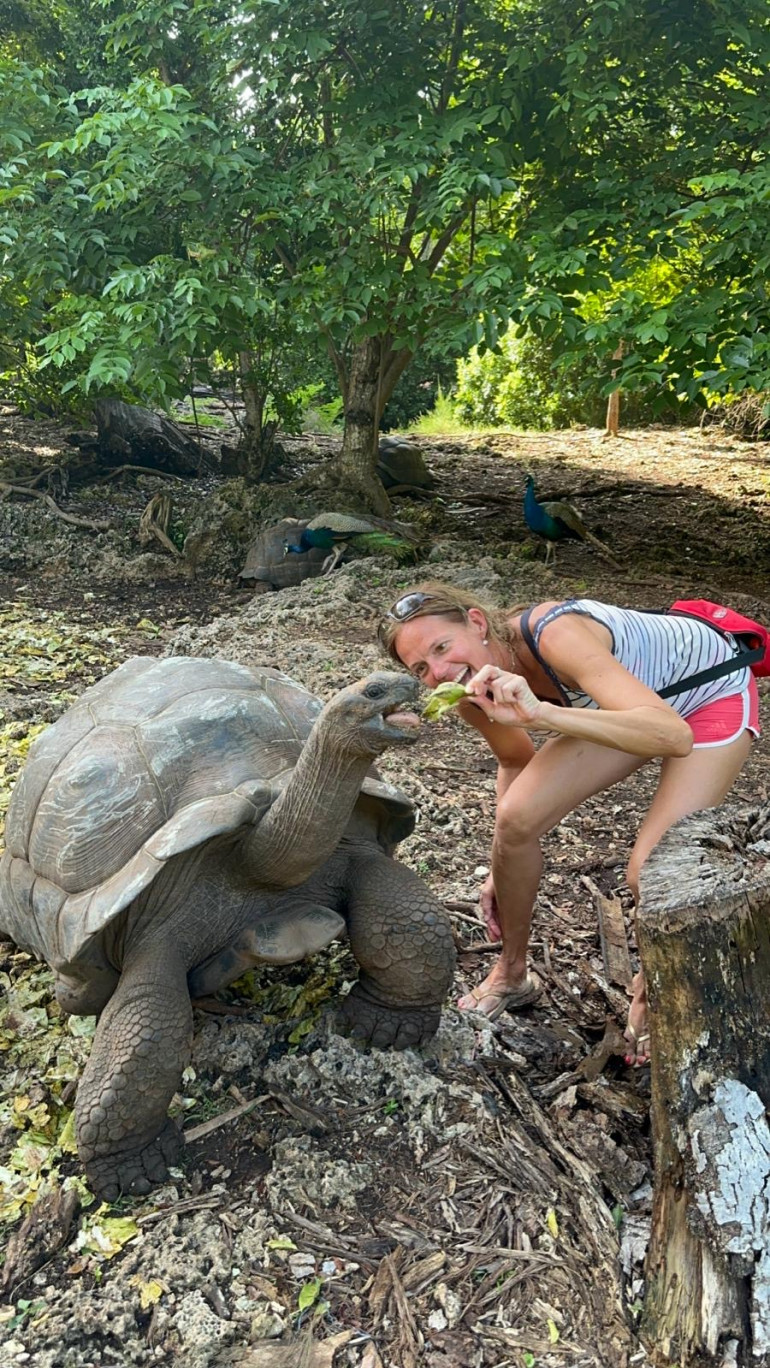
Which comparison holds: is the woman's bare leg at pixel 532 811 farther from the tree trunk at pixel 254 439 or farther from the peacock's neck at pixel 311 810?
the tree trunk at pixel 254 439

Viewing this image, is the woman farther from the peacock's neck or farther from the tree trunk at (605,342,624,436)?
the tree trunk at (605,342,624,436)

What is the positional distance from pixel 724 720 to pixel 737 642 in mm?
227

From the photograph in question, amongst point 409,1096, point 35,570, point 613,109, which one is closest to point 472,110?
point 613,109

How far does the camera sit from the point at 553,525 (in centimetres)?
762

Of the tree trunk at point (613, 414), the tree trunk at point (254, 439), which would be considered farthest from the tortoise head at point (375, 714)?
the tree trunk at point (613, 414)

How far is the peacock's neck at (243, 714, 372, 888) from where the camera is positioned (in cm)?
196

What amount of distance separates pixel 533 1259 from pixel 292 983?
3.19 ft

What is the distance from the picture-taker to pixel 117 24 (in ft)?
21.1

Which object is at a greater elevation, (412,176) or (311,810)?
(412,176)

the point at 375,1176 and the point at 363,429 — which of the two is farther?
the point at 363,429

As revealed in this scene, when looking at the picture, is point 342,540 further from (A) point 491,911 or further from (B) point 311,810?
(B) point 311,810

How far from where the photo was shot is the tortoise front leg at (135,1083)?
1.95 metres

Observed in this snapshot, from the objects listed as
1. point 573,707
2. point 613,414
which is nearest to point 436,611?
point 573,707

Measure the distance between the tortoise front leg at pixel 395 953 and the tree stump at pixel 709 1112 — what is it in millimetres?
624
